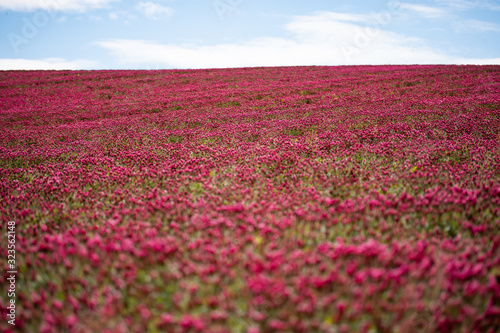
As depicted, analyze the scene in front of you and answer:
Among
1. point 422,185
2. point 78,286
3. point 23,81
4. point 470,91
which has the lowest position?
point 78,286

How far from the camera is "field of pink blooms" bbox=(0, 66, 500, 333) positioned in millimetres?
2254

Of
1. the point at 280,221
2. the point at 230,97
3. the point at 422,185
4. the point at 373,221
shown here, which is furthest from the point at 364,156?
the point at 230,97

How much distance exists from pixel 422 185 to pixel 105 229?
15.6 feet

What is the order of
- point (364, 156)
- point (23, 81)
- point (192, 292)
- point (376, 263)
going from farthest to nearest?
point (23, 81), point (364, 156), point (376, 263), point (192, 292)

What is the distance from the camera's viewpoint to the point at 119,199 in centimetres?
489

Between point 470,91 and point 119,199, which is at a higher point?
point 470,91

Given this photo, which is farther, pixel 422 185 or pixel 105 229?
pixel 422 185

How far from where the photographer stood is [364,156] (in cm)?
675

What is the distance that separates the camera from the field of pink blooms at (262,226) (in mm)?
2254

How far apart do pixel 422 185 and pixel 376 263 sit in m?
2.77

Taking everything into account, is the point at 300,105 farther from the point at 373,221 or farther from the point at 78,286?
the point at 78,286

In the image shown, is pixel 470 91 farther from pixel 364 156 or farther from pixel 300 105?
pixel 364 156

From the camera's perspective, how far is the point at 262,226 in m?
3.37

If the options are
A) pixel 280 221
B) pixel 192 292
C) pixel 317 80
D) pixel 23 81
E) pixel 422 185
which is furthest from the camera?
pixel 23 81
